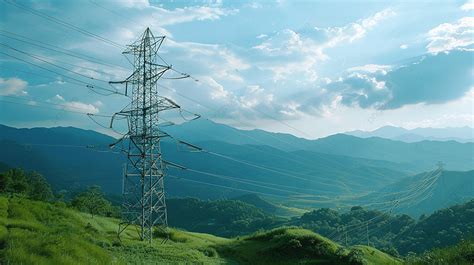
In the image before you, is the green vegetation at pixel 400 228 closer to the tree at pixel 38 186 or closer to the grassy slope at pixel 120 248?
the grassy slope at pixel 120 248

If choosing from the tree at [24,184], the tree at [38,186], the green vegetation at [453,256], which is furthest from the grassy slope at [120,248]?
the tree at [38,186]

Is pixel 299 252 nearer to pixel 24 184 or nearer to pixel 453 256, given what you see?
Answer: pixel 453 256

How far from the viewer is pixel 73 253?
54.3 feet

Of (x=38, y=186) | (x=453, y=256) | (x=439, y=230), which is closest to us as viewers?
(x=453, y=256)

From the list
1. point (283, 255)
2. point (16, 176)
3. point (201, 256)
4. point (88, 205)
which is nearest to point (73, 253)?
point (201, 256)

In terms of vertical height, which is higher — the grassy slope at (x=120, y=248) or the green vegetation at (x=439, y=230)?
the grassy slope at (x=120, y=248)

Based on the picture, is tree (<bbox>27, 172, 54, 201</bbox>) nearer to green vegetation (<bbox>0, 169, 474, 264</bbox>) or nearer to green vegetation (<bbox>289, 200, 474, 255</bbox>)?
green vegetation (<bbox>0, 169, 474, 264</bbox>)

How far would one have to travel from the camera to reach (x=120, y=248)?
1188 inches

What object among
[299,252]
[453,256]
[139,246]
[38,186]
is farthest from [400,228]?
[453,256]

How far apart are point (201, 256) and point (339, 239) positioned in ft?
501

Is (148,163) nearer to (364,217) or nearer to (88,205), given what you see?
(88,205)

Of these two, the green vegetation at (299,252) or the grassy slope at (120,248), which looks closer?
the grassy slope at (120,248)

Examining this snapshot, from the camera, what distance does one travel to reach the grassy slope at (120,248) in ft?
51.7

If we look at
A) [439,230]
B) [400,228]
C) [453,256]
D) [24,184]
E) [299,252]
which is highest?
[453,256]
